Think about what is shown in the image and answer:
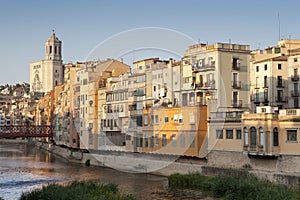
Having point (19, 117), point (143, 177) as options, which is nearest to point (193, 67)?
point (143, 177)

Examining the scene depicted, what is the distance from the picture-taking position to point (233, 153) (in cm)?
3953

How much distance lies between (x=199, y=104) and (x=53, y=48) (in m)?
134

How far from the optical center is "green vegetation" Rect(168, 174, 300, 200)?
28077 mm

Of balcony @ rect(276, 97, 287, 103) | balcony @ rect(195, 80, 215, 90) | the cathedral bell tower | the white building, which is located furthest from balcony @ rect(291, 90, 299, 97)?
the cathedral bell tower

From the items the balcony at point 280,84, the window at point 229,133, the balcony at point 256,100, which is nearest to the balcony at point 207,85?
the window at point 229,133

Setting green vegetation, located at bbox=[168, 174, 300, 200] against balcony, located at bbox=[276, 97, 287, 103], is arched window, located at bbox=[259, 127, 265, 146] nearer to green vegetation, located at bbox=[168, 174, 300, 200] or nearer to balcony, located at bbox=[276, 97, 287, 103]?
green vegetation, located at bbox=[168, 174, 300, 200]

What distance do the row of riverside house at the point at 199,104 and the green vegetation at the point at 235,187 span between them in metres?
3.76

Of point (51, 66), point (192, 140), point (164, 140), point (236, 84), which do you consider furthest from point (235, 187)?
point (51, 66)

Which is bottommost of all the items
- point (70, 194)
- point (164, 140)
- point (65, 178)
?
point (65, 178)

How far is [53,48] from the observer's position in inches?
6816

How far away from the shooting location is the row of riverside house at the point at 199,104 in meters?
37.3

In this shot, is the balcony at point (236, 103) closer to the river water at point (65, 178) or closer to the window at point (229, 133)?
the window at point (229, 133)

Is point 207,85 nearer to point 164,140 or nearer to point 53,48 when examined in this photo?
point 164,140

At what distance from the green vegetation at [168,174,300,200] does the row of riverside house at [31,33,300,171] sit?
3764 millimetres
